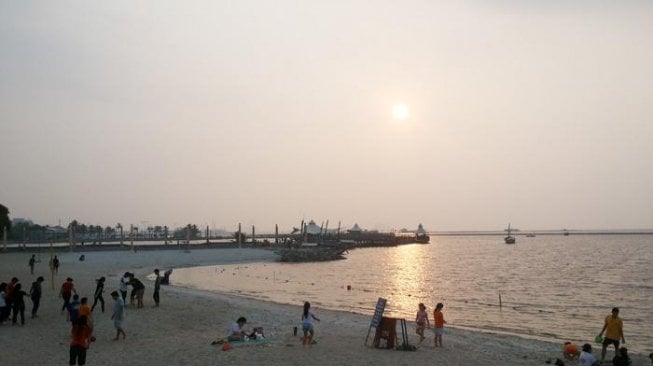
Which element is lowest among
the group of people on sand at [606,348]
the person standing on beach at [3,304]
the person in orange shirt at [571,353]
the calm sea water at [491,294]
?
the calm sea water at [491,294]

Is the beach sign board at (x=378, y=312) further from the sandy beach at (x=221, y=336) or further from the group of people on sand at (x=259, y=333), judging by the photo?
the group of people on sand at (x=259, y=333)

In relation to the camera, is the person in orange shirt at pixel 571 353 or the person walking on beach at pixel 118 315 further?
the person in orange shirt at pixel 571 353

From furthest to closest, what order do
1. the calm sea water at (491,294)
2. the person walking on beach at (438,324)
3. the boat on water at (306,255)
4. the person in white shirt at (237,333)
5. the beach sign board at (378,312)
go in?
1. the boat on water at (306,255)
2. the calm sea water at (491,294)
3. the person walking on beach at (438,324)
4. the person in white shirt at (237,333)
5. the beach sign board at (378,312)

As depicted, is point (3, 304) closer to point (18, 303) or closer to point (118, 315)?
point (18, 303)

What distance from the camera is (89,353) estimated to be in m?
14.4

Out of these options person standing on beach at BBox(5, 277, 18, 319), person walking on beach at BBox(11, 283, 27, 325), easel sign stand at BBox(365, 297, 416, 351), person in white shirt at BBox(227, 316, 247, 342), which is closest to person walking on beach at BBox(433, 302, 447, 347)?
easel sign stand at BBox(365, 297, 416, 351)

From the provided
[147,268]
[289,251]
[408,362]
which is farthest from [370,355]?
[289,251]

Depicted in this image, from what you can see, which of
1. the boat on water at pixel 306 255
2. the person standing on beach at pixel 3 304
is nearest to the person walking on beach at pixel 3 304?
the person standing on beach at pixel 3 304

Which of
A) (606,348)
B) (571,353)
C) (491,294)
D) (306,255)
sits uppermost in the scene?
(606,348)

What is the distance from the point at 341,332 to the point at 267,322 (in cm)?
335

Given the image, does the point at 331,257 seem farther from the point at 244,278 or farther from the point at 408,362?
the point at 408,362

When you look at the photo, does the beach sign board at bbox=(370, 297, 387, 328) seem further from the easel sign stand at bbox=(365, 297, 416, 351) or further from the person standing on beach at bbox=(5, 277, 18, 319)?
the person standing on beach at bbox=(5, 277, 18, 319)

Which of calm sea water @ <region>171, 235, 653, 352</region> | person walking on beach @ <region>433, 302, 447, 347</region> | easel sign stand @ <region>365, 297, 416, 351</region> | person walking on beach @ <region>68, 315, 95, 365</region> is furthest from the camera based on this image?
calm sea water @ <region>171, 235, 653, 352</region>

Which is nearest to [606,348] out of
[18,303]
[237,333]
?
[237,333]
